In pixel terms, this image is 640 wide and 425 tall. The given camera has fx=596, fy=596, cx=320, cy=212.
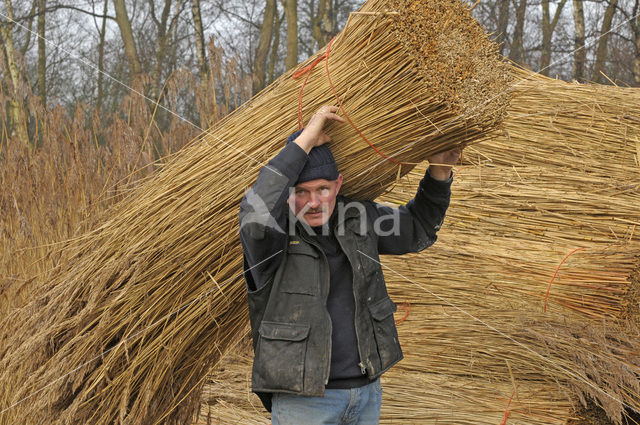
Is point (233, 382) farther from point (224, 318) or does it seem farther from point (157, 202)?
point (157, 202)

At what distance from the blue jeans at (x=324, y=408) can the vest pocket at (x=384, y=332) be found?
9cm

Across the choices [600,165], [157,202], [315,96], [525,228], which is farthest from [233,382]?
[600,165]

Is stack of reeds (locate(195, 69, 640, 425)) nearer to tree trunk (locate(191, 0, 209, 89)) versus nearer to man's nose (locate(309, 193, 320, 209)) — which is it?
man's nose (locate(309, 193, 320, 209))

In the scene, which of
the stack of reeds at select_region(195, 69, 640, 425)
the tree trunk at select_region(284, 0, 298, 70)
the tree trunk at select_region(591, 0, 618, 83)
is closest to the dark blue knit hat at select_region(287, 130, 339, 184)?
the stack of reeds at select_region(195, 69, 640, 425)

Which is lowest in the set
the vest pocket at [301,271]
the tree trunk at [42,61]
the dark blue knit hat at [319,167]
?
the vest pocket at [301,271]

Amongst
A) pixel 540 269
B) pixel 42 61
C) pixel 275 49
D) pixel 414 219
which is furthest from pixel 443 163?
pixel 42 61

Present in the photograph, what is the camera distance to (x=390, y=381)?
2936mm

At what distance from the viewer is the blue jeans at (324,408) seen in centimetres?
150

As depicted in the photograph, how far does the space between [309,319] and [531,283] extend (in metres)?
1.67

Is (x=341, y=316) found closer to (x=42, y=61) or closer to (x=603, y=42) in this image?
(x=603, y=42)

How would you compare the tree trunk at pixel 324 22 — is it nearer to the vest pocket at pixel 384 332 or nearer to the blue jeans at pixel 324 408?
the vest pocket at pixel 384 332

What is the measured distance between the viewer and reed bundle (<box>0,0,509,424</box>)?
1.74 metres

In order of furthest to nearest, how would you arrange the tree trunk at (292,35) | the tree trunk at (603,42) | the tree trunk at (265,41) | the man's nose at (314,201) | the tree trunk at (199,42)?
the tree trunk at (603,42)
the tree trunk at (292,35)
the tree trunk at (265,41)
the tree trunk at (199,42)
the man's nose at (314,201)

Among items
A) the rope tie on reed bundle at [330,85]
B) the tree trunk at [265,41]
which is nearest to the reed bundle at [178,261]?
the rope tie on reed bundle at [330,85]
